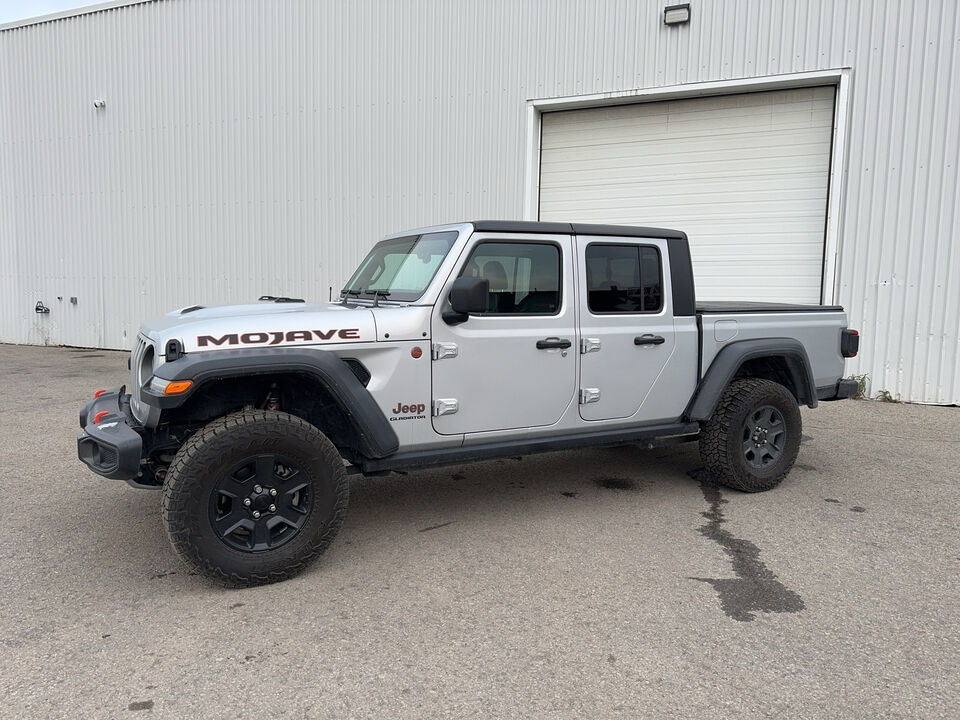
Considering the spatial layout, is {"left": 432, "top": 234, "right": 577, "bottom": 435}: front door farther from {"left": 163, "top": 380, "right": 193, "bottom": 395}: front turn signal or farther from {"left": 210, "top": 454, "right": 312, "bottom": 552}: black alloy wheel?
{"left": 163, "top": 380, "right": 193, "bottom": 395}: front turn signal

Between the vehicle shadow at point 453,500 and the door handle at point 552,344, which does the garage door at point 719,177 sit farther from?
the door handle at point 552,344

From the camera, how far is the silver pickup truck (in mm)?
3506

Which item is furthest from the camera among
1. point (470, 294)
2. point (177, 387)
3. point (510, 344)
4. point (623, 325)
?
point (623, 325)

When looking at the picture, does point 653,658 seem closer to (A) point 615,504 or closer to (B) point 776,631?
(B) point 776,631

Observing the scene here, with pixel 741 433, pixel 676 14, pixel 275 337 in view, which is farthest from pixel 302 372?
pixel 676 14

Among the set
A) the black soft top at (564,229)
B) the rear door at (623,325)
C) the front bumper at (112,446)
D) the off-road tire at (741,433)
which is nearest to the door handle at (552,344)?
the rear door at (623,325)

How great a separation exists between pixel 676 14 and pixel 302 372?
8.34 meters

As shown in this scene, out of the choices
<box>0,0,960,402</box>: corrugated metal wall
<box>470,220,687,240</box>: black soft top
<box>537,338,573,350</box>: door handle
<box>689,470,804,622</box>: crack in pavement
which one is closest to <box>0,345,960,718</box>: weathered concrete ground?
<box>689,470,804,622</box>: crack in pavement

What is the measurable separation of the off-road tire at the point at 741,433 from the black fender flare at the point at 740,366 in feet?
0.45

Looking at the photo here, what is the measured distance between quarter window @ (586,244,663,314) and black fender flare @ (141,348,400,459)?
161cm

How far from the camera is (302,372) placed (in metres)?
3.61

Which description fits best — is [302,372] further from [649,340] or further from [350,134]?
[350,134]

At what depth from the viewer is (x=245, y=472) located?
11.7 feet

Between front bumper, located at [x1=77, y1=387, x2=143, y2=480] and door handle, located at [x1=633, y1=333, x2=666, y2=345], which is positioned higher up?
door handle, located at [x1=633, y1=333, x2=666, y2=345]
